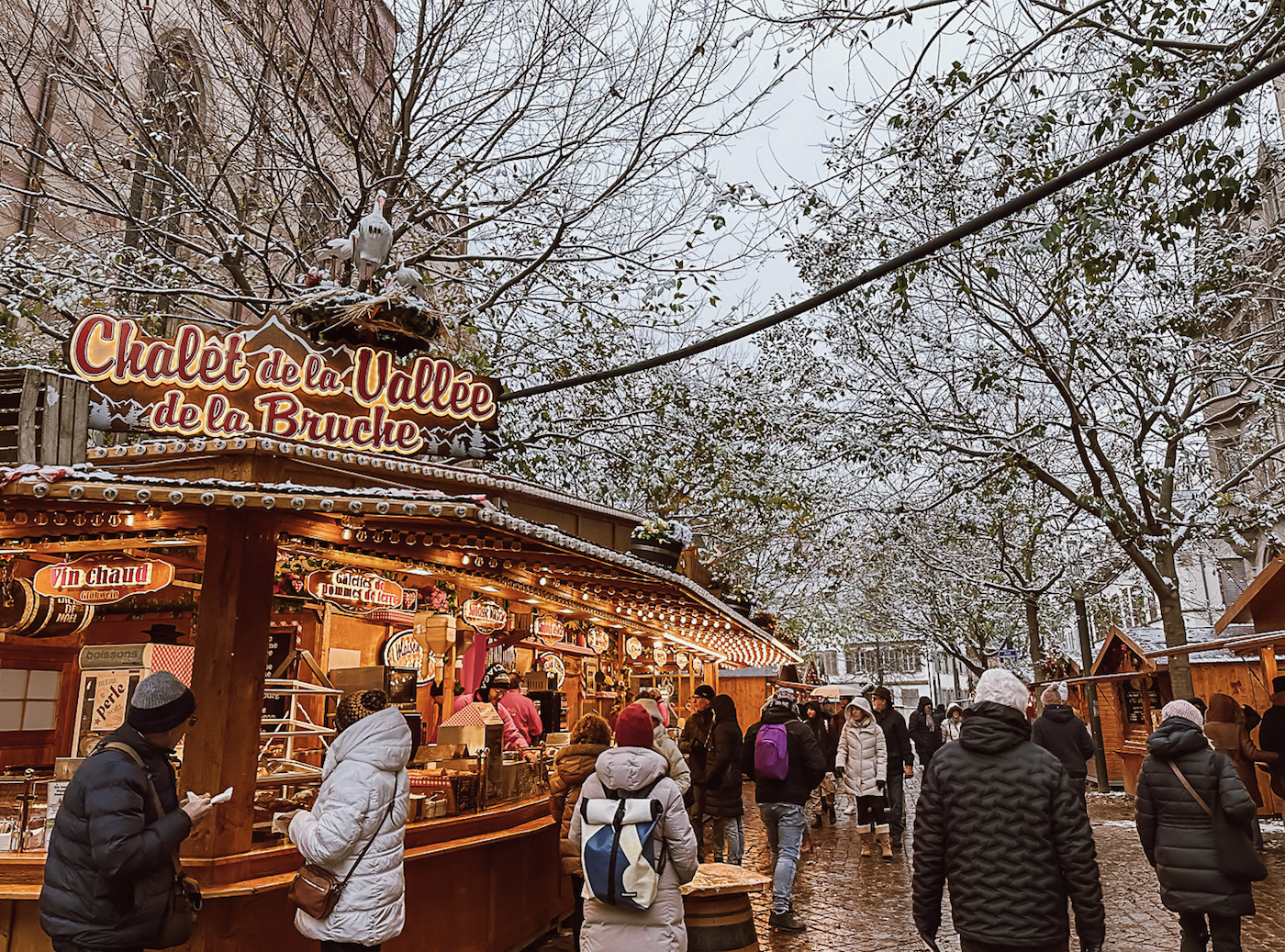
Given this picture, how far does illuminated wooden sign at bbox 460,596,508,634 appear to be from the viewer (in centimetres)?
950

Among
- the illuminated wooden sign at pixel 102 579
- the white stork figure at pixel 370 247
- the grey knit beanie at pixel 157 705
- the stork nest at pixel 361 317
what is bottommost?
the grey knit beanie at pixel 157 705

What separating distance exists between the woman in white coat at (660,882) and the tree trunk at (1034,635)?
23291 mm

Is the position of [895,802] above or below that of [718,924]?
below

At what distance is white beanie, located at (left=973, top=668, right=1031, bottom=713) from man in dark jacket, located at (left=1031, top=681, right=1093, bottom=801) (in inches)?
262

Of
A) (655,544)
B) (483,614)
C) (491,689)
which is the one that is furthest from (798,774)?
(491,689)

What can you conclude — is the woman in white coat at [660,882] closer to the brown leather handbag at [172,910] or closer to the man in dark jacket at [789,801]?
the brown leather handbag at [172,910]

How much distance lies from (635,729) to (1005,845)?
68.2 inches

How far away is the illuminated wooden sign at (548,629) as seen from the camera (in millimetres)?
12234

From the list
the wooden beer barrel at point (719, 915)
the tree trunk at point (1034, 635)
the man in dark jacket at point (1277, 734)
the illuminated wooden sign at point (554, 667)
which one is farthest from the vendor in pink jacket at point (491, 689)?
the tree trunk at point (1034, 635)

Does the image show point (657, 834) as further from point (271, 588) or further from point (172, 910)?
point (271, 588)

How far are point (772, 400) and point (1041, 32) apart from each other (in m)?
10.4

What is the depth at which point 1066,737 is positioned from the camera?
991cm

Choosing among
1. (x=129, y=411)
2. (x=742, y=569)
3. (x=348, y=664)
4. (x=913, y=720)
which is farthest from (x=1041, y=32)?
(x=742, y=569)

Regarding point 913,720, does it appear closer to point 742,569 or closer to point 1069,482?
point 1069,482
